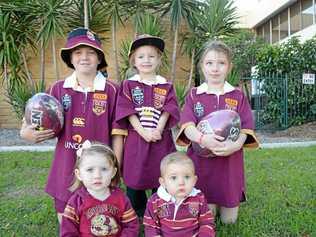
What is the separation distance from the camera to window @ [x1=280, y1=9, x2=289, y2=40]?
2603 cm

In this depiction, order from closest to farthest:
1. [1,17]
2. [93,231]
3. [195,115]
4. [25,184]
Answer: [93,231]
[195,115]
[25,184]
[1,17]

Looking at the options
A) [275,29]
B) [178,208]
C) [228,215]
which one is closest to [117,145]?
[178,208]

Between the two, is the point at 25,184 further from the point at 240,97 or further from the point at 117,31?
the point at 117,31

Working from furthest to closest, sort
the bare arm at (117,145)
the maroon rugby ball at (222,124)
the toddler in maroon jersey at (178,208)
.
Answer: the bare arm at (117,145), the maroon rugby ball at (222,124), the toddler in maroon jersey at (178,208)

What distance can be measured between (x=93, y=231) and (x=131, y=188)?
0.85 m

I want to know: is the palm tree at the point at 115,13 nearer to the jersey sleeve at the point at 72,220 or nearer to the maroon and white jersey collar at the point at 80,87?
the maroon and white jersey collar at the point at 80,87

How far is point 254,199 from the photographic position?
4.95 meters

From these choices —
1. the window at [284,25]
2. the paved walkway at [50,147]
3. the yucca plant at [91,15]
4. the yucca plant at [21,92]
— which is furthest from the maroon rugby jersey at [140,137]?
the window at [284,25]

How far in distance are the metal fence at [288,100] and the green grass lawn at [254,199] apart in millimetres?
4863

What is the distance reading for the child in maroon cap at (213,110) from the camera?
3752 millimetres

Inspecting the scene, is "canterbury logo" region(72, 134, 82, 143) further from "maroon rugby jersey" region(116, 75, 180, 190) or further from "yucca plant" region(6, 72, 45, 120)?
"yucca plant" region(6, 72, 45, 120)

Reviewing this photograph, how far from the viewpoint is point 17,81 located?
39.7 ft

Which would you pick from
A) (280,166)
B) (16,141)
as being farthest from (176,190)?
(16,141)

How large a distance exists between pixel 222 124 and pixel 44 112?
1350 mm
